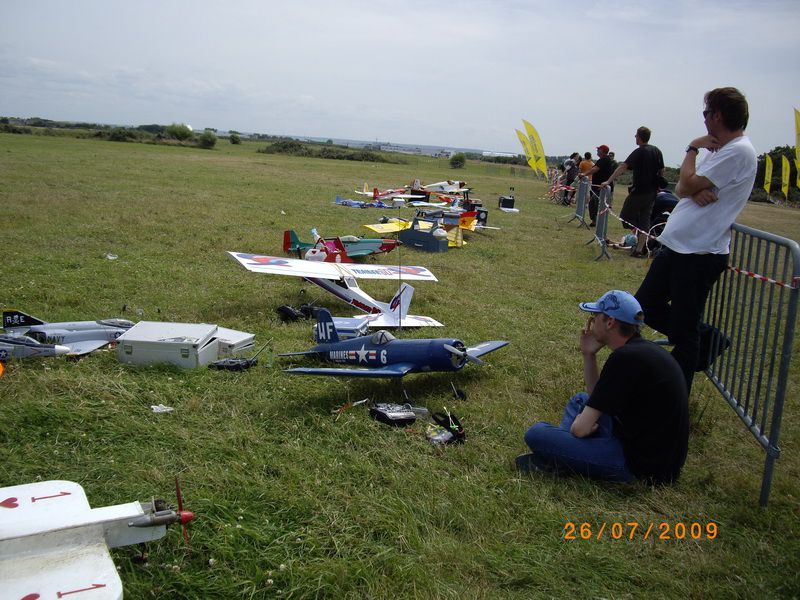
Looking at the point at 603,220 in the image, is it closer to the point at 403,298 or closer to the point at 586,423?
the point at 403,298

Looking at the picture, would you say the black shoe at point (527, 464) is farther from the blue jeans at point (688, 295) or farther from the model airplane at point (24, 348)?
the model airplane at point (24, 348)

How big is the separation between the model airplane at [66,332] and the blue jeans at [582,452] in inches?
165

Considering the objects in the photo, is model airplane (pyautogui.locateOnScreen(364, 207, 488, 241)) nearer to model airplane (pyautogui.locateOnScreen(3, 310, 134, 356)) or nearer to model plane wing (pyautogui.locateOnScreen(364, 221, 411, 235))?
model plane wing (pyautogui.locateOnScreen(364, 221, 411, 235))

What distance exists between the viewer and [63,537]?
7.98ft

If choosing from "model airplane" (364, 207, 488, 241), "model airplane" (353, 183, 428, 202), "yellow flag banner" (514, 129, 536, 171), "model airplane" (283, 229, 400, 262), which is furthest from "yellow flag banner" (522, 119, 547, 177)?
"model airplane" (283, 229, 400, 262)

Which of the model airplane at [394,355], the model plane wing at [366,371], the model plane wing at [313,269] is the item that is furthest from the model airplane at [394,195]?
the model plane wing at [366,371]

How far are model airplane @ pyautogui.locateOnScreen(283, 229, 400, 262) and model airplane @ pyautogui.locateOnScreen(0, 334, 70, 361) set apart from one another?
14.1ft

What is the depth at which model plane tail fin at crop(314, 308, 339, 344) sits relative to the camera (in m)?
5.81

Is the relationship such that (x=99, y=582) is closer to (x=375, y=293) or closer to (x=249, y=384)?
(x=249, y=384)

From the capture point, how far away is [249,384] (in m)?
5.11

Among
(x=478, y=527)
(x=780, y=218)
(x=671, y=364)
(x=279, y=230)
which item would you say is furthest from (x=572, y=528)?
(x=780, y=218)

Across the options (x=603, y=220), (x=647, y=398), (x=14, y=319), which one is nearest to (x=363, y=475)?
(x=647, y=398)

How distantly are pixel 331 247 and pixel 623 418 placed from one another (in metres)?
6.72

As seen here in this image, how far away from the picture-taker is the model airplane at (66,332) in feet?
18.0
